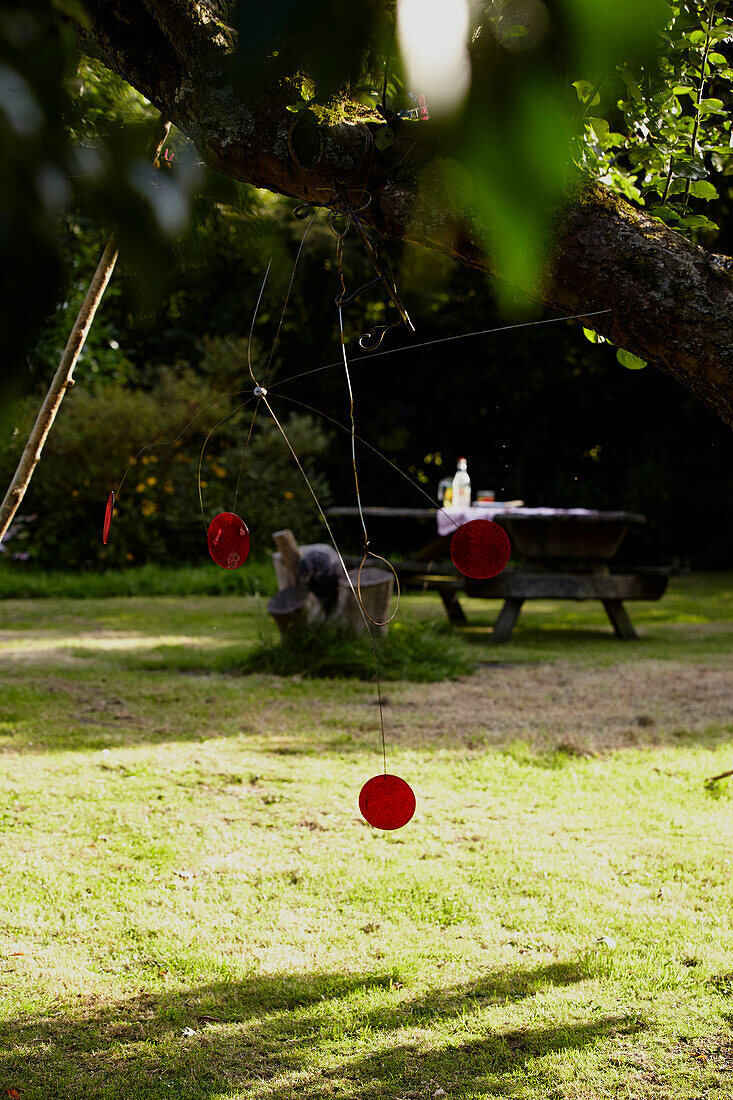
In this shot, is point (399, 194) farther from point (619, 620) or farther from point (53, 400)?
point (619, 620)

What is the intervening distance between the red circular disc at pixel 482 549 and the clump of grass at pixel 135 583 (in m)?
7.53

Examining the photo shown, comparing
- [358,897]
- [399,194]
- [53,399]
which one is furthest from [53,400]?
[358,897]

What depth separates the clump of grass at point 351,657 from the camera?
16.4ft

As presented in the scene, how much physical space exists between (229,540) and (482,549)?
0.36m

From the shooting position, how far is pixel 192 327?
13.7 meters

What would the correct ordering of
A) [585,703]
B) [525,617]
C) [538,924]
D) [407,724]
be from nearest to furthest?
1. [538,924]
2. [407,724]
3. [585,703]
4. [525,617]

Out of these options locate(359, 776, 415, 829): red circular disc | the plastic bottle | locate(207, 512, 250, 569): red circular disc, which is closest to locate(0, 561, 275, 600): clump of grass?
the plastic bottle

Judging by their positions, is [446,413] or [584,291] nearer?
[584,291]

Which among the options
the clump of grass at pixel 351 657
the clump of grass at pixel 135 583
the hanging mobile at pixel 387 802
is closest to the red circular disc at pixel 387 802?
the hanging mobile at pixel 387 802

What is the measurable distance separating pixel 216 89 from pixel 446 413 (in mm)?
11862

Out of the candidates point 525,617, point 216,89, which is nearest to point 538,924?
point 216,89

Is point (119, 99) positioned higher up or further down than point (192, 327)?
further down

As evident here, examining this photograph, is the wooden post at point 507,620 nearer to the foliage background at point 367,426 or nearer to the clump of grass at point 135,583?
the foliage background at point 367,426

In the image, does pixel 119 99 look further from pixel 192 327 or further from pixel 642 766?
pixel 192 327
